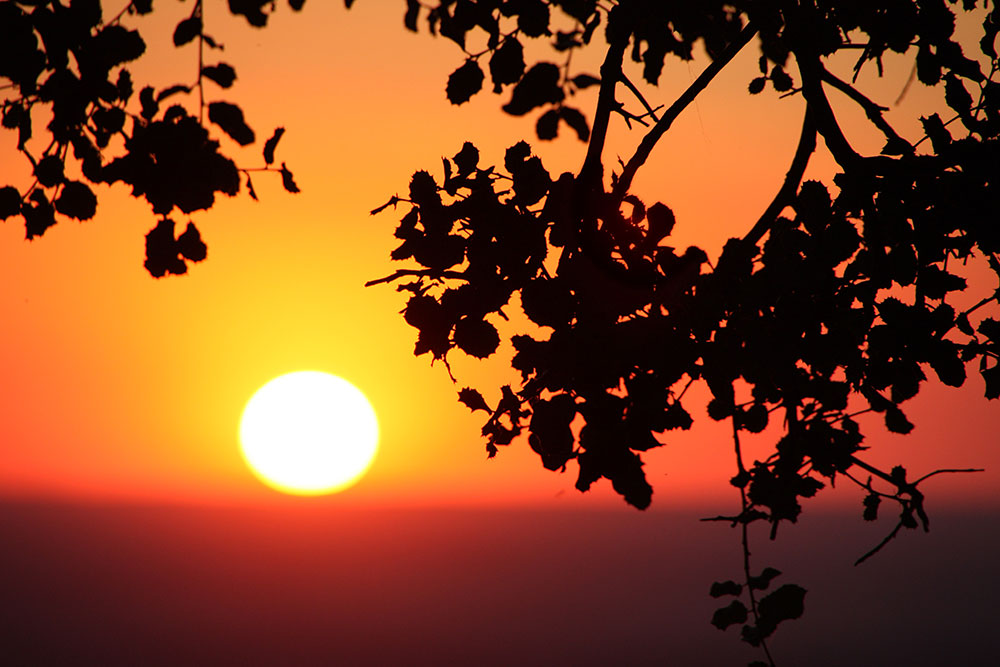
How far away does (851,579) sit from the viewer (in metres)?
50.8

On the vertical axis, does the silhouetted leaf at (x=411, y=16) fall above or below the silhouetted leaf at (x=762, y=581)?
above

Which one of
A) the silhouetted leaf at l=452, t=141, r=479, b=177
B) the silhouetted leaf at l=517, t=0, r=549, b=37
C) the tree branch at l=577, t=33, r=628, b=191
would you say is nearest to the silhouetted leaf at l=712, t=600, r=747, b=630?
the tree branch at l=577, t=33, r=628, b=191

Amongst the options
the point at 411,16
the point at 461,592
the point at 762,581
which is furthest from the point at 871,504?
the point at 461,592

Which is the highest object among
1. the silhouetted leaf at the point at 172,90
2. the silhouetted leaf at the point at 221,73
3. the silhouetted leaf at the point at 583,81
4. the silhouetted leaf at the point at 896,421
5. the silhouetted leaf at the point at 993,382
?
the silhouetted leaf at the point at 583,81

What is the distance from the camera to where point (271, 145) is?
2412mm

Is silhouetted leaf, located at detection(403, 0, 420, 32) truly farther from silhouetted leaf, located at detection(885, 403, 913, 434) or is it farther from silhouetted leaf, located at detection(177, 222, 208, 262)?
silhouetted leaf, located at detection(885, 403, 913, 434)

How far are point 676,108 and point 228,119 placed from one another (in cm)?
215

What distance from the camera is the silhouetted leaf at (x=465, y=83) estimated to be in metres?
2.83

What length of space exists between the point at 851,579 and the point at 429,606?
28.3m

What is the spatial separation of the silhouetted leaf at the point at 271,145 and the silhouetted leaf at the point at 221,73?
0.17 meters

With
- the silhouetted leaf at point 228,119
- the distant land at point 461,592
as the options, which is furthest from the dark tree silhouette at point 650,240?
the distant land at point 461,592

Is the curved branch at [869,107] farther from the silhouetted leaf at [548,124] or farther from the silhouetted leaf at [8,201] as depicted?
the silhouetted leaf at [8,201]

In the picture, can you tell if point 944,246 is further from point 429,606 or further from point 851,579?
point 851,579

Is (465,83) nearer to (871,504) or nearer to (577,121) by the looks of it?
(577,121)
